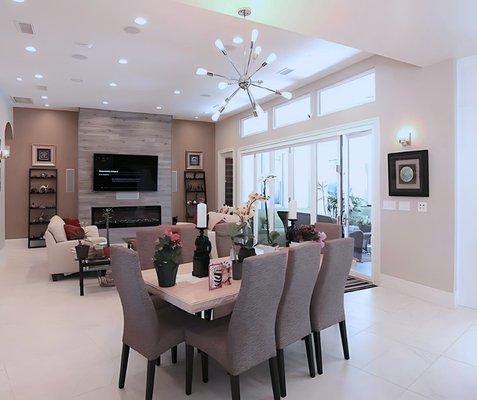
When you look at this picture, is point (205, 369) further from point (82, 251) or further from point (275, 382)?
point (82, 251)

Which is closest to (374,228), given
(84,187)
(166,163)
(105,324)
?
(105,324)

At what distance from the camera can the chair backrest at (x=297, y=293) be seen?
2402 mm

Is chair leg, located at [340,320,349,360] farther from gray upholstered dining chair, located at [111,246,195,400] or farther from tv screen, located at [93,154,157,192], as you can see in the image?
tv screen, located at [93,154,157,192]

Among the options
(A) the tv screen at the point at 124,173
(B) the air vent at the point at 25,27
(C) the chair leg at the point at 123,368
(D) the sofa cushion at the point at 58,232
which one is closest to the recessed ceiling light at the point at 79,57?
(B) the air vent at the point at 25,27

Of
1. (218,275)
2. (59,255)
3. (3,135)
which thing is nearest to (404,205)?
(218,275)

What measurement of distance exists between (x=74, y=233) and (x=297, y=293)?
443 centimetres

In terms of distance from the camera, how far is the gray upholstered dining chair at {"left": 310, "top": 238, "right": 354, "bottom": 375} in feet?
9.12

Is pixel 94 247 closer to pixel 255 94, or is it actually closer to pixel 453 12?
pixel 255 94

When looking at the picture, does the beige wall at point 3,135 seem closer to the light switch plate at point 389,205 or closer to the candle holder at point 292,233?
the candle holder at point 292,233

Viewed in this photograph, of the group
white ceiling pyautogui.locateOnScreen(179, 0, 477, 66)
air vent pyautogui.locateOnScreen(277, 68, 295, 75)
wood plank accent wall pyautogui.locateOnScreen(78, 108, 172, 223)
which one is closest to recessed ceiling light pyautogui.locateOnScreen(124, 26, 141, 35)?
white ceiling pyautogui.locateOnScreen(179, 0, 477, 66)

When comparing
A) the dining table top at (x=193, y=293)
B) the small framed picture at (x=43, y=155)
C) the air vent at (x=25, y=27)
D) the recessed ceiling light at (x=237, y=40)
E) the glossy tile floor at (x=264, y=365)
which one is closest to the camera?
the dining table top at (x=193, y=293)

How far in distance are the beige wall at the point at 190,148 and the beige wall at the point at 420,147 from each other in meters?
5.74

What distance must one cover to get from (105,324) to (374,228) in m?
3.90

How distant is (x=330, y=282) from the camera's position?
9.31ft
